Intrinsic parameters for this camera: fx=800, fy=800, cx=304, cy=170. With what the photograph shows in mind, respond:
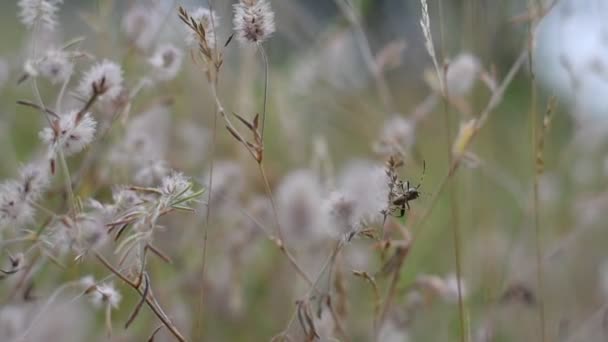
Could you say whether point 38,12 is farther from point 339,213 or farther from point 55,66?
point 339,213

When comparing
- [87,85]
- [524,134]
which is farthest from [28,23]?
[524,134]

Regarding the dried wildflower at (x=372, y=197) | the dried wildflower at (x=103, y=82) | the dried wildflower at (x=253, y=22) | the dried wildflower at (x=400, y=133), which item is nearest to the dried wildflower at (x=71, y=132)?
the dried wildflower at (x=103, y=82)

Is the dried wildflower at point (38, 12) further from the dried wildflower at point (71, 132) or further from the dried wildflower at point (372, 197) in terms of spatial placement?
the dried wildflower at point (372, 197)

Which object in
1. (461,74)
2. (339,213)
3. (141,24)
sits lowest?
(339,213)

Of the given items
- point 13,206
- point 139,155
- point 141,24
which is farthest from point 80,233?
point 141,24

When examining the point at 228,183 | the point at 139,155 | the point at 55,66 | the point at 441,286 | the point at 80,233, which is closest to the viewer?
the point at 80,233

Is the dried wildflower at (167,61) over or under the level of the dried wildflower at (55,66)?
over
